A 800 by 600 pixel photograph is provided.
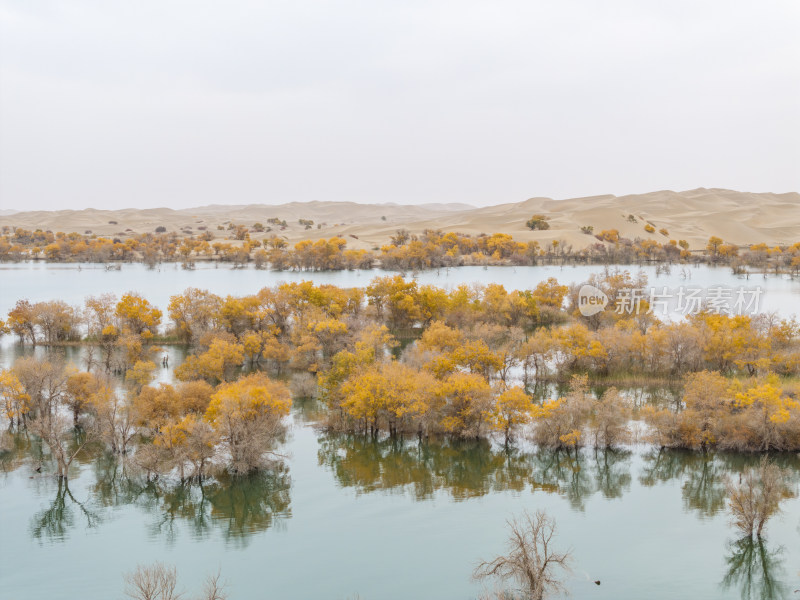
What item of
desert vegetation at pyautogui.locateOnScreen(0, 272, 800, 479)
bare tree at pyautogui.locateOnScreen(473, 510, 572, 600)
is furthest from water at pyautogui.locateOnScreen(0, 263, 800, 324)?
bare tree at pyautogui.locateOnScreen(473, 510, 572, 600)

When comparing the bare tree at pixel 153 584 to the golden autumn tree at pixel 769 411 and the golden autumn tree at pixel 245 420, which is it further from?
the golden autumn tree at pixel 769 411

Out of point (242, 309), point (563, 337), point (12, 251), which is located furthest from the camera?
point (12, 251)

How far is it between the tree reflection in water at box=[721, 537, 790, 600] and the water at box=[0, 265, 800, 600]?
0.16 ft

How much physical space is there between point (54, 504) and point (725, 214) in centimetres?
15382

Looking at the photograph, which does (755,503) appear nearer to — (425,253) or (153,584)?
(153,584)

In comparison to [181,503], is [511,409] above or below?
above

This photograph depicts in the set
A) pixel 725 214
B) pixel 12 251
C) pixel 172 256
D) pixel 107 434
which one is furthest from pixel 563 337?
pixel 725 214

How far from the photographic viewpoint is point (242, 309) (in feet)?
136

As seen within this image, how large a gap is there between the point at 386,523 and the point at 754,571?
10.8 m

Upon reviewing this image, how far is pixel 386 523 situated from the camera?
20391 millimetres

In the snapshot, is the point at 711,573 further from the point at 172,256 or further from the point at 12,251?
the point at 12,251

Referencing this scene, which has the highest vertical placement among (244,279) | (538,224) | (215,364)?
(538,224)

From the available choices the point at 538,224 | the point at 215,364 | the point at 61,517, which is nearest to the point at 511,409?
the point at 215,364
